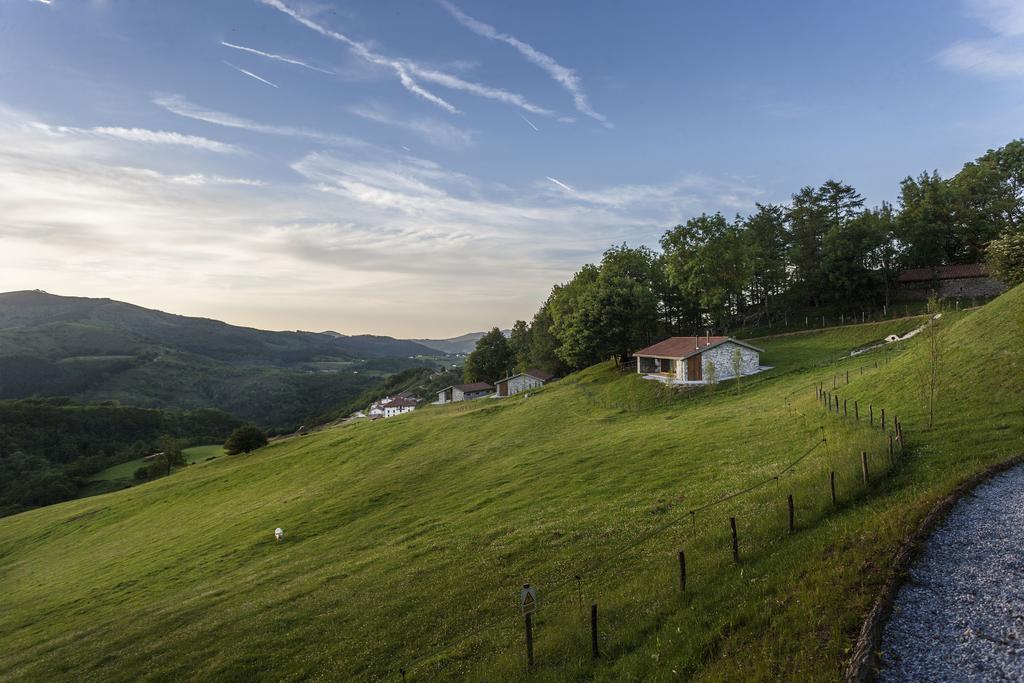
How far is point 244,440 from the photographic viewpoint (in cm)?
8419

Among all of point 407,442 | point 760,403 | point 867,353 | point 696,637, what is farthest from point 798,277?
point 696,637

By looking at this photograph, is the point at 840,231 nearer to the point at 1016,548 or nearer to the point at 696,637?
the point at 1016,548

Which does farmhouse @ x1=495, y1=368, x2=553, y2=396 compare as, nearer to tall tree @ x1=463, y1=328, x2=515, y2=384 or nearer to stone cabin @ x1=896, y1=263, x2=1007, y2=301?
tall tree @ x1=463, y1=328, x2=515, y2=384

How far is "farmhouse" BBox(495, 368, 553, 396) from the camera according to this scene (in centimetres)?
9524

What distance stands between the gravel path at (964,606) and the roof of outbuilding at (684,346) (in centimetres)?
4323

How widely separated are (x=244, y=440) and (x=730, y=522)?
90785mm

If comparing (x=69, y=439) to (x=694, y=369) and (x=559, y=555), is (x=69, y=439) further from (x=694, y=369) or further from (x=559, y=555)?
(x=559, y=555)

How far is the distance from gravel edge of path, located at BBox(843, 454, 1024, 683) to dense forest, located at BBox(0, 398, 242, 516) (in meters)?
148

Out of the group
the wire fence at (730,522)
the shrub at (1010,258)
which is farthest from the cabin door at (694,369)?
the shrub at (1010,258)

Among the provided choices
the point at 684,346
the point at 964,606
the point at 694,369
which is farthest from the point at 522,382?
the point at 964,606

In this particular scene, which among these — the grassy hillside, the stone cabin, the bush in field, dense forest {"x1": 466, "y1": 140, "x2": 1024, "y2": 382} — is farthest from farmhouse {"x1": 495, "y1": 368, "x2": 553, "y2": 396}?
the stone cabin

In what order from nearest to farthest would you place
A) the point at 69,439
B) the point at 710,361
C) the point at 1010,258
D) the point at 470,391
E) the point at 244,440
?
the point at 1010,258 → the point at 710,361 → the point at 244,440 → the point at 470,391 → the point at 69,439

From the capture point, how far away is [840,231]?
3282 inches

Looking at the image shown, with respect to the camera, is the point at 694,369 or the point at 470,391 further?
the point at 470,391
